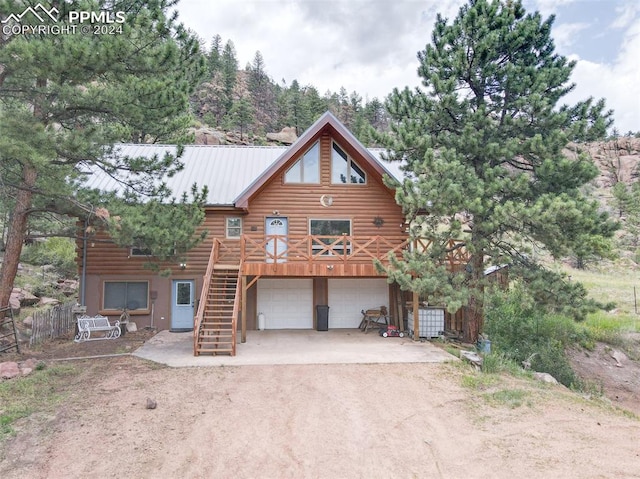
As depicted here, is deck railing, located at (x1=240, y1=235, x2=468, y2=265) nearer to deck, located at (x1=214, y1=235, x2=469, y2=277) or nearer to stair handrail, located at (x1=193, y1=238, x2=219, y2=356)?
deck, located at (x1=214, y1=235, x2=469, y2=277)

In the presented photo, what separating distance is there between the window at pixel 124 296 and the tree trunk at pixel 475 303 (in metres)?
10.9

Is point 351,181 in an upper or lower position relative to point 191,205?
upper

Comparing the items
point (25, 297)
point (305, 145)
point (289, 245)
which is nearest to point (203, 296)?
point (289, 245)

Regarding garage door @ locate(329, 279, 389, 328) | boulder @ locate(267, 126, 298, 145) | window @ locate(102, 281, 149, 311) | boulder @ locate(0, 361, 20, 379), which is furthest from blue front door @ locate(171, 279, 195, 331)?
boulder @ locate(267, 126, 298, 145)

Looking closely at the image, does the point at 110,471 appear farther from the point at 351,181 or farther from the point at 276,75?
the point at 276,75

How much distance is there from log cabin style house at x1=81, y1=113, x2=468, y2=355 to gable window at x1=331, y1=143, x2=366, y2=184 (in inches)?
1.5

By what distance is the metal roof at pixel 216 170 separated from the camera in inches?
572

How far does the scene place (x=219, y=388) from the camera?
788cm

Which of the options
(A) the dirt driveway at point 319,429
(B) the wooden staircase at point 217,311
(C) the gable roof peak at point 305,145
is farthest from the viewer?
(C) the gable roof peak at point 305,145

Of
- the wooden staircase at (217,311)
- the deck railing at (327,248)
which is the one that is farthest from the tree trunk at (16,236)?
the deck railing at (327,248)

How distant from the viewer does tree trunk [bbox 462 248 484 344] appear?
37.6 ft

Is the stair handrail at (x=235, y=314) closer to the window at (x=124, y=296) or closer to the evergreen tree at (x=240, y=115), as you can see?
the window at (x=124, y=296)

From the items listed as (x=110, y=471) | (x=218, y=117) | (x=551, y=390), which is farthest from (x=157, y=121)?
(x=218, y=117)

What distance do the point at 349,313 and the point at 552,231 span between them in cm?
738
